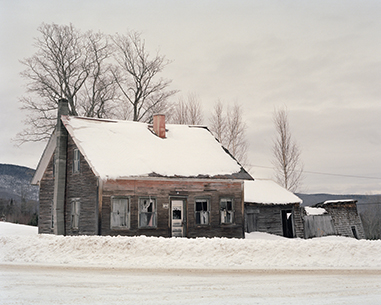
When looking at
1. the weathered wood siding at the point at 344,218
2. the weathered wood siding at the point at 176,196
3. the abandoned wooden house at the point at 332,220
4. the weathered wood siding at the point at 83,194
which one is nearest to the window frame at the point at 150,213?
the weathered wood siding at the point at 176,196

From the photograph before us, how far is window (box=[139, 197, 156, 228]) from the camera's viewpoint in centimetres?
2442

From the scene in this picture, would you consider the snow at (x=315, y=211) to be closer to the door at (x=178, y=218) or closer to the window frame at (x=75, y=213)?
the door at (x=178, y=218)

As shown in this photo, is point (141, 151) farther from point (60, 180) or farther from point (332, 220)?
point (332, 220)

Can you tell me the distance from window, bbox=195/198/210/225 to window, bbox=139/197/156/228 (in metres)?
2.68

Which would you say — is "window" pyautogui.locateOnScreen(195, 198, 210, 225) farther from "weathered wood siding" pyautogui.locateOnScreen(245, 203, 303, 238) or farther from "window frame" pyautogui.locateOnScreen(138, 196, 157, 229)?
"weathered wood siding" pyautogui.locateOnScreen(245, 203, 303, 238)

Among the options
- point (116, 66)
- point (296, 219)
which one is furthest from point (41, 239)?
point (116, 66)

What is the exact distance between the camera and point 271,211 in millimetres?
33781

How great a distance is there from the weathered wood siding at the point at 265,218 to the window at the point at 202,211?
7306 millimetres

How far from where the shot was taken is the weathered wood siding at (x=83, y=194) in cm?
2377

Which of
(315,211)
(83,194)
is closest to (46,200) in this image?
(83,194)

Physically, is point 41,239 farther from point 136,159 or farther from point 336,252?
point 336,252

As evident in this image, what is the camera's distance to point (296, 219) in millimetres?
34906

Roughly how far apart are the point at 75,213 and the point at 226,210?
891 centimetres

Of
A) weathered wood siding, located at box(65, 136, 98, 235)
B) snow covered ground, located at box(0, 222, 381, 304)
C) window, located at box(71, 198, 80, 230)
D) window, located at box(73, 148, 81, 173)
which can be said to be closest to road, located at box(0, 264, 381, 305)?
snow covered ground, located at box(0, 222, 381, 304)
